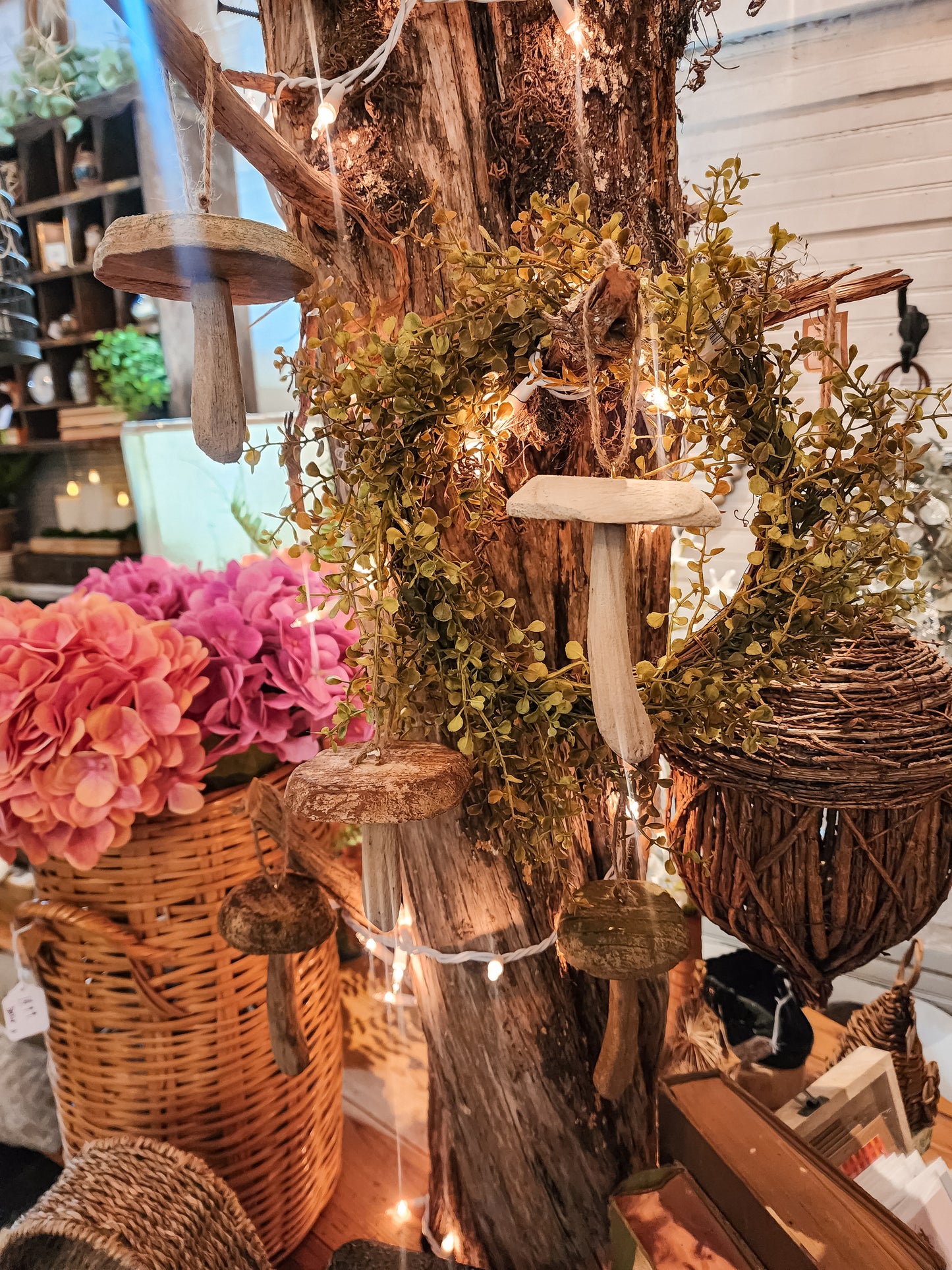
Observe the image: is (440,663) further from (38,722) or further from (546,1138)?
(546,1138)

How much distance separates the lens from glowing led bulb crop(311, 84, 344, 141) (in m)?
0.69

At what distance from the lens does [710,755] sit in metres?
0.76

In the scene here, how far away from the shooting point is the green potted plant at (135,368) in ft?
6.00

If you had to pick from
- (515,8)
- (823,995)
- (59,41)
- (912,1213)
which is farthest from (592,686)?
(59,41)

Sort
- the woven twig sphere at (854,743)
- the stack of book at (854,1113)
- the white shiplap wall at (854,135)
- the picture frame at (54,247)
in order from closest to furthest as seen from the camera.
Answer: the woven twig sphere at (854,743), the stack of book at (854,1113), the white shiplap wall at (854,135), the picture frame at (54,247)

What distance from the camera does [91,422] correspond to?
1.85 meters

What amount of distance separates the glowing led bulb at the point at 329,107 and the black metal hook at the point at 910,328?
3.49ft

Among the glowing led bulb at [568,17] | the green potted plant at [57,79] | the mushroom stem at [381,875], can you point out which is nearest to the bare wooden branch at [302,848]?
the mushroom stem at [381,875]

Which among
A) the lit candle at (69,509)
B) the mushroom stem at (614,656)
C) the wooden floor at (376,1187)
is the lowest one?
the wooden floor at (376,1187)

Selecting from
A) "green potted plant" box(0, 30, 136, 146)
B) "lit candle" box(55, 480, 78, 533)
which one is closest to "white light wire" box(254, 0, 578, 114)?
"green potted plant" box(0, 30, 136, 146)

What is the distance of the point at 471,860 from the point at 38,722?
1.50 feet

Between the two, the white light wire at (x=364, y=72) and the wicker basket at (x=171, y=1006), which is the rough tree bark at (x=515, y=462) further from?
the wicker basket at (x=171, y=1006)

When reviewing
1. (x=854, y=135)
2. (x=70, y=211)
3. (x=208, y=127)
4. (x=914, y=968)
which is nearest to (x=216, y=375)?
(x=208, y=127)

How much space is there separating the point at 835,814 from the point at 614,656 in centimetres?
35
